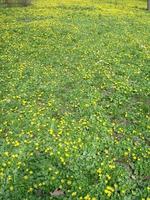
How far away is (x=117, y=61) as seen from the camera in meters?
17.4

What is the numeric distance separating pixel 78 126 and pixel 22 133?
1.80m

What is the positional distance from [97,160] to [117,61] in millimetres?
9205

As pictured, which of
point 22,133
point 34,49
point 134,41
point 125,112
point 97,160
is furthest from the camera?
point 134,41

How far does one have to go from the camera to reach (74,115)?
11.5 m

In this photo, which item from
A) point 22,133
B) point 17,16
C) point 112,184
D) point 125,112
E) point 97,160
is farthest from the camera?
point 17,16

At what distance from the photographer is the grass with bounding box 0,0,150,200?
8.38m

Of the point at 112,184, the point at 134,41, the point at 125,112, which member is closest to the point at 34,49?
the point at 134,41

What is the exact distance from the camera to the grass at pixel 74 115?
330 inches

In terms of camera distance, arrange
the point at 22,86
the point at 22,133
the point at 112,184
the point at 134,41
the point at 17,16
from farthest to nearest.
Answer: the point at 17,16
the point at 134,41
the point at 22,86
the point at 22,133
the point at 112,184

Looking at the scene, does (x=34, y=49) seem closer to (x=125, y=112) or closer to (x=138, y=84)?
(x=138, y=84)

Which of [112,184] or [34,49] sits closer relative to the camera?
[112,184]

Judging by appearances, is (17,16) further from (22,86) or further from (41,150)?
(41,150)

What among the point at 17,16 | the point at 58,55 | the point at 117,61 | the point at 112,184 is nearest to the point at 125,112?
the point at 112,184

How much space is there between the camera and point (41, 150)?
368 inches
